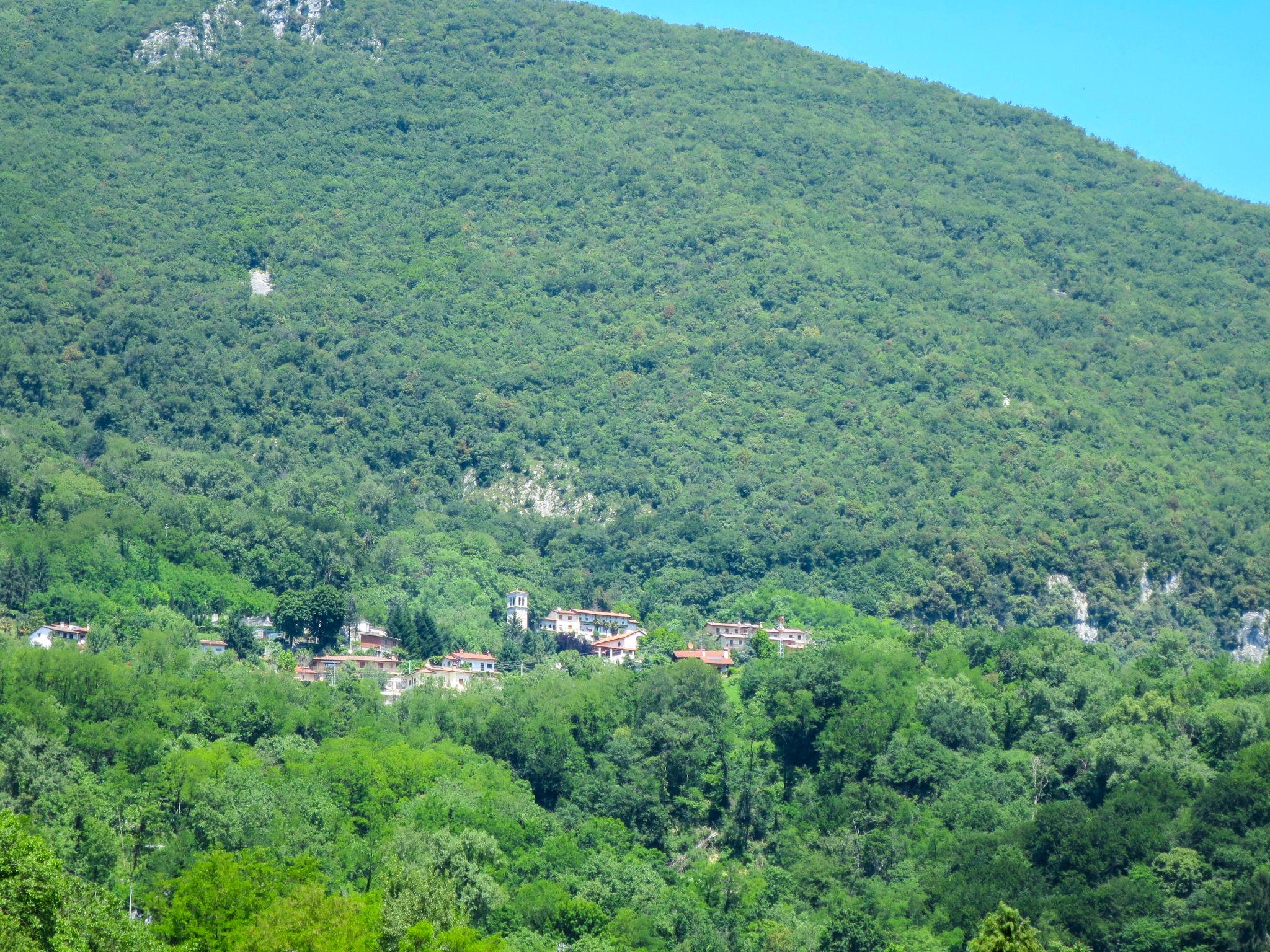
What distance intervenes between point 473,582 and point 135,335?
3679 cm

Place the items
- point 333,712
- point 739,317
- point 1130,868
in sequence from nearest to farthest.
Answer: point 1130,868 → point 333,712 → point 739,317

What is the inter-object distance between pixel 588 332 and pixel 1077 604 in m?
49.3

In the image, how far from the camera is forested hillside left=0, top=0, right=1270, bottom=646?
12381 cm

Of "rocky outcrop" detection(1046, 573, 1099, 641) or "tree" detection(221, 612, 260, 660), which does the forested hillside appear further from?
"tree" detection(221, 612, 260, 660)

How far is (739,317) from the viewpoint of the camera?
159m

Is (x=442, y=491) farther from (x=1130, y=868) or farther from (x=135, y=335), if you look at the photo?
(x=1130, y=868)

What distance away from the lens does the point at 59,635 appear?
96062 mm

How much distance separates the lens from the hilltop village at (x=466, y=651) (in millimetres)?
98562

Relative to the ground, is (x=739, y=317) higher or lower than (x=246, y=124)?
lower

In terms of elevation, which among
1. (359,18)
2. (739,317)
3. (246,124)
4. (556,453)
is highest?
(359,18)

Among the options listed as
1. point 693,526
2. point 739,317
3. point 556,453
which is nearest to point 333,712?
point 693,526

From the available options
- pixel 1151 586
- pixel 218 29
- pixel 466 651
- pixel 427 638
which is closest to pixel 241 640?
pixel 427 638

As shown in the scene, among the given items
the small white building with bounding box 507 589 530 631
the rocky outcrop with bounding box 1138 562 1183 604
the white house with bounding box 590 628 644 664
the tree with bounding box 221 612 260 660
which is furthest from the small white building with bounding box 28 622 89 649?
the rocky outcrop with bounding box 1138 562 1183 604

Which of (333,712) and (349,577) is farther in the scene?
(349,577)
